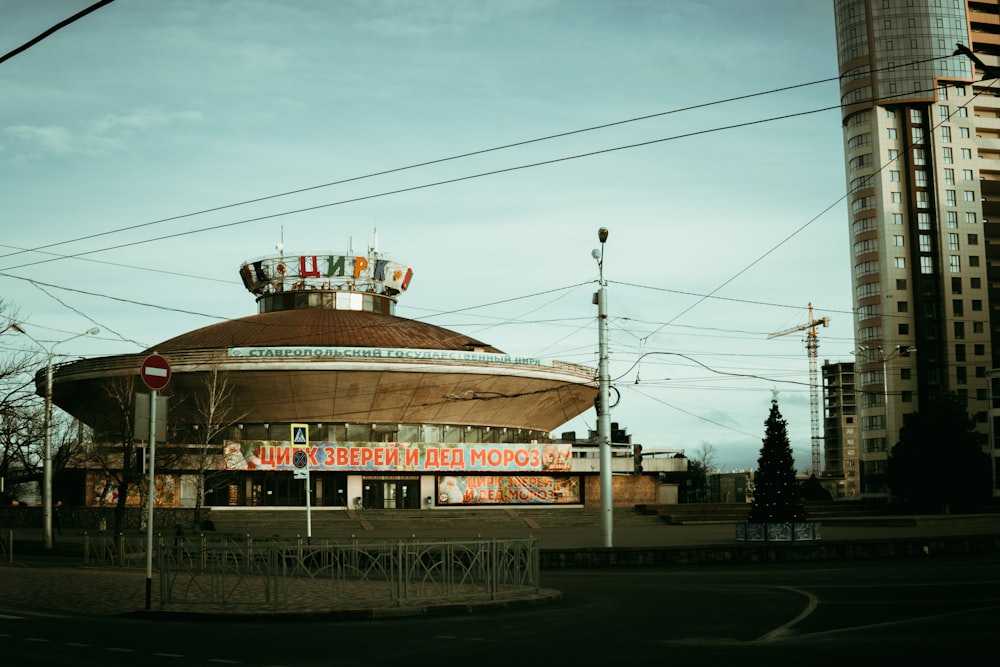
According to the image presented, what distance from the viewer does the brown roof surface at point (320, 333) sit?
67.8m

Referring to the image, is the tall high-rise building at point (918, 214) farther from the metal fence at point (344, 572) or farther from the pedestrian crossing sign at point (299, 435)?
the metal fence at point (344, 572)

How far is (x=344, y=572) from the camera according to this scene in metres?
20.0

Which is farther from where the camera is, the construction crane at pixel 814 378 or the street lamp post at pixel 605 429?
the construction crane at pixel 814 378

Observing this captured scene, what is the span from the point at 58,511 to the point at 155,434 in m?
42.8

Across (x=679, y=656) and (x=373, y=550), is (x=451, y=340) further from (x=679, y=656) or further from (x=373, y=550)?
(x=679, y=656)

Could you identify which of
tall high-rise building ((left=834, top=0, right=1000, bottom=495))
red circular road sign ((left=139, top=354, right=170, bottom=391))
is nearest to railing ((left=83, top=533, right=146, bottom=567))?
red circular road sign ((left=139, top=354, right=170, bottom=391))

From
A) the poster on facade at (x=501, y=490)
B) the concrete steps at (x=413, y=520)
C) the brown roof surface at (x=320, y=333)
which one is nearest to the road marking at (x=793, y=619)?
the concrete steps at (x=413, y=520)

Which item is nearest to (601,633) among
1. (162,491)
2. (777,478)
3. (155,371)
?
(155,371)

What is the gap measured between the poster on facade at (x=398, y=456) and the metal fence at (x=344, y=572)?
40.9 m

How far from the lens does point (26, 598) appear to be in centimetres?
1936

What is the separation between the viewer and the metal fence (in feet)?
59.1

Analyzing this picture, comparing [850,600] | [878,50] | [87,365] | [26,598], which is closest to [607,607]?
[850,600]

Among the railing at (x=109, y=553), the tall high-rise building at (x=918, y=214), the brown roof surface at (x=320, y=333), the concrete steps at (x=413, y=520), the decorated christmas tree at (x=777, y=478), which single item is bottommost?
the concrete steps at (x=413, y=520)

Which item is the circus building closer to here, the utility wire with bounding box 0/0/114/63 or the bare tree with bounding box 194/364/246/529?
the bare tree with bounding box 194/364/246/529
